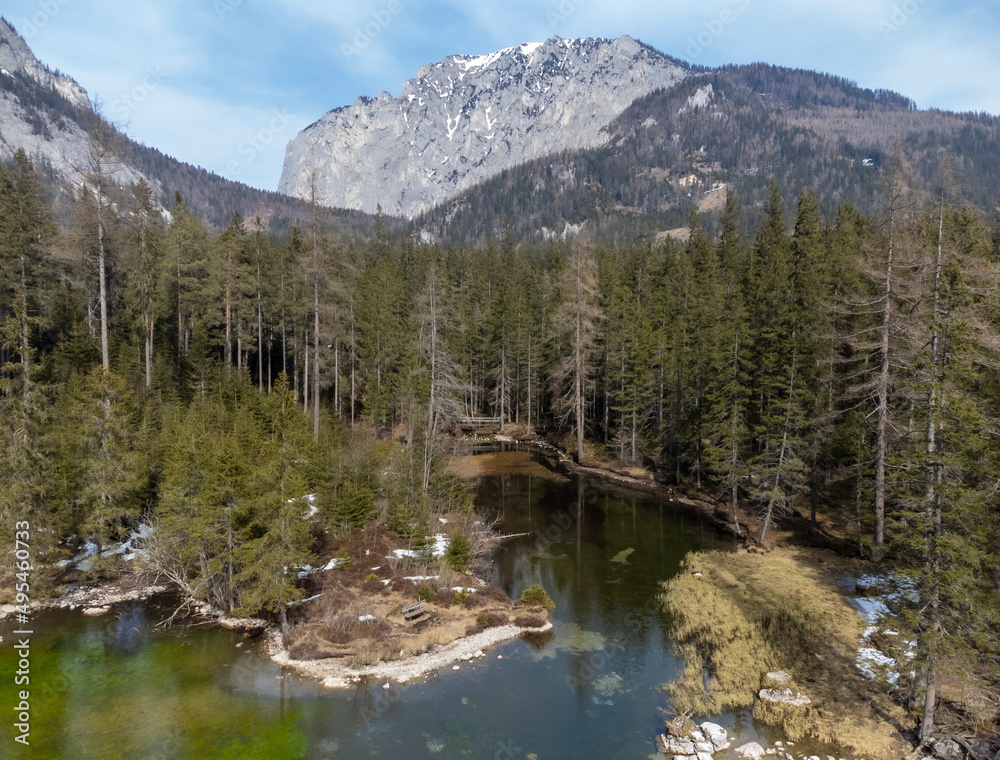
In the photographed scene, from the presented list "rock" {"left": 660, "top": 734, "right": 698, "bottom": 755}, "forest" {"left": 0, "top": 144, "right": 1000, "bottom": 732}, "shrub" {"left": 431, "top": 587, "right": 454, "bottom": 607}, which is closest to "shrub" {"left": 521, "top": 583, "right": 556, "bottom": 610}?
"shrub" {"left": 431, "top": 587, "right": 454, "bottom": 607}

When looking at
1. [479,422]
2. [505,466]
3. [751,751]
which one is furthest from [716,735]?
[479,422]

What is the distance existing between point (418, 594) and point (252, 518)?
762 cm

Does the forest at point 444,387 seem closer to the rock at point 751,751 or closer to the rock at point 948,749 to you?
the rock at point 948,749

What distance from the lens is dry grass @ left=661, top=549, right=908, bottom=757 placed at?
16.2 m

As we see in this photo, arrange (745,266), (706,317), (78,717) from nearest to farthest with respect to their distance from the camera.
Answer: (78,717) → (706,317) → (745,266)

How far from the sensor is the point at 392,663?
20.0 meters

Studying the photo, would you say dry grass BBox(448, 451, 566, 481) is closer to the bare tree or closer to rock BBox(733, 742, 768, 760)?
the bare tree

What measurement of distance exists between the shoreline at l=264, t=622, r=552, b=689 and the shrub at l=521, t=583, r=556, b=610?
104 inches

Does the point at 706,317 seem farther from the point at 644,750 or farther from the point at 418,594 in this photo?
the point at 644,750

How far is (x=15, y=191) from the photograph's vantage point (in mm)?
41000

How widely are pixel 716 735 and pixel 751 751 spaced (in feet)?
3.24

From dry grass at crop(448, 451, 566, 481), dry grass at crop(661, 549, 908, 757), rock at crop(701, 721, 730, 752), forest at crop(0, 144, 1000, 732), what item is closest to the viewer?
rock at crop(701, 721, 730, 752)

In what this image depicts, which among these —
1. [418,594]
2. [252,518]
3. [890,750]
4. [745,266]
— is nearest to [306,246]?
[252,518]

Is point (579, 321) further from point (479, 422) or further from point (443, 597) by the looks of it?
point (443, 597)
